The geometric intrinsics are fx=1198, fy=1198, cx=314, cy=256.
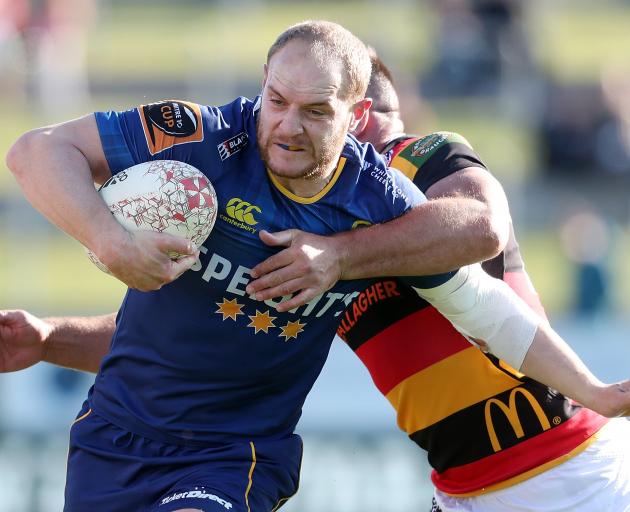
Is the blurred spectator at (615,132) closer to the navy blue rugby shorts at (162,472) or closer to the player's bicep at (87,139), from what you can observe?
the navy blue rugby shorts at (162,472)

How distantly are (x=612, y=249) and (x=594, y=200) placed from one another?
260 cm

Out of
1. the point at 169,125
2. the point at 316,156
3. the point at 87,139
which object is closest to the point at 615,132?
the point at 316,156

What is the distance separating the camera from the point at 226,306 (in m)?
4.36

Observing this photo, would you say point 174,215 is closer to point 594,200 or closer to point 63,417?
point 63,417

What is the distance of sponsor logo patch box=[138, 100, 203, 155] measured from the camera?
4.21 metres

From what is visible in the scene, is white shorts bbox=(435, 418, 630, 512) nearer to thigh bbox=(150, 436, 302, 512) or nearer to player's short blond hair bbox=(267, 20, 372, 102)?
thigh bbox=(150, 436, 302, 512)

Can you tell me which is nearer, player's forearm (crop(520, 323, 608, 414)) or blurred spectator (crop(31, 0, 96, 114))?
player's forearm (crop(520, 323, 608, 414))

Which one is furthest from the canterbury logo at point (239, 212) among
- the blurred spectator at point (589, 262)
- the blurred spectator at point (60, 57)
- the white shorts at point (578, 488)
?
the blurred spectator at point (60, 57)

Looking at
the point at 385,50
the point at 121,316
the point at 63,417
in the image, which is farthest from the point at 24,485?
the point at 385,50

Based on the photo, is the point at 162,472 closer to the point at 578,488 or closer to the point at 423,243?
the point at 423,243

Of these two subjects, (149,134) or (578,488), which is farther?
(578,488)

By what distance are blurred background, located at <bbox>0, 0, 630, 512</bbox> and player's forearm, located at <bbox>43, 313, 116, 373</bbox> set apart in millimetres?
3683

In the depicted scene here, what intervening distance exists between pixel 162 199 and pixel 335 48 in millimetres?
863

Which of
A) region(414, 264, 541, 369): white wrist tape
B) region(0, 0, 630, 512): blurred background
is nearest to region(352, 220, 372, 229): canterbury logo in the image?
region(414, 264, 541, 369): white wrist tape
